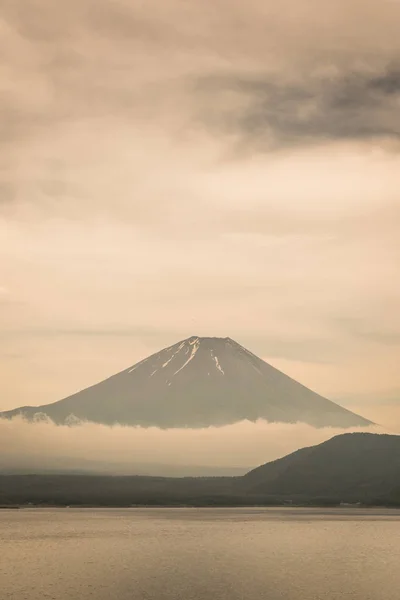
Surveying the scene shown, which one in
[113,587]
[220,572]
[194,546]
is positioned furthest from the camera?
[194,546]

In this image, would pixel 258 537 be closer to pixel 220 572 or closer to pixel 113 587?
pixel 220 572

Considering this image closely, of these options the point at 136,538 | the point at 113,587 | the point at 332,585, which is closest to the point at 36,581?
the point at 113,587

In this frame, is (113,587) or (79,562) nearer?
(113,587)

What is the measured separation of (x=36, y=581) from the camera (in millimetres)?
87312

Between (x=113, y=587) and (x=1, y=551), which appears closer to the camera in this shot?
(x=113, y=587)

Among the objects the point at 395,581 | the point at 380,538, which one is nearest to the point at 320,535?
the point at 380,538

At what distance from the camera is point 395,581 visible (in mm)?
89062

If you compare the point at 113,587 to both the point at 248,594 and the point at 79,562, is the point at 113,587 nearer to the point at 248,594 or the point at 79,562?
the point at 248,594

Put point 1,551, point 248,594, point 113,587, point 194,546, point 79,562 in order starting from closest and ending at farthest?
1. point 248,594
2. point 113,587
3. point 79,562
4. point 1,551
5. point 194,546

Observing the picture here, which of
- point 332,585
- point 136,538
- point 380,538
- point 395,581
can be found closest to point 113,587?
point 332,585

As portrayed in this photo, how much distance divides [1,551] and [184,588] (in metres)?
49.7

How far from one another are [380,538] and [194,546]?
40.8m

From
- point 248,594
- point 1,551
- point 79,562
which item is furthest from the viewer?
point 1,551

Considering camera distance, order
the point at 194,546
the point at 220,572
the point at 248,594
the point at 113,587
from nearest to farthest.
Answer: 1. the point at 248,594
2. the point at 113,587
3. the point at 220,572
4. the point at 194,546
